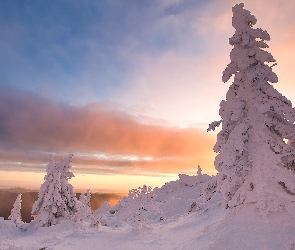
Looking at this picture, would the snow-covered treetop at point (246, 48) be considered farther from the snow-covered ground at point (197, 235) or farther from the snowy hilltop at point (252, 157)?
the snow-covered ground at point (197, 235)

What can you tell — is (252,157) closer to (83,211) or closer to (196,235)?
(196,235)

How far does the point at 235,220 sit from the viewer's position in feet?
48.5

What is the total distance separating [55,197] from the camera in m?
29.5

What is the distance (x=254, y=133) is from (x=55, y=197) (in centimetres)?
2333

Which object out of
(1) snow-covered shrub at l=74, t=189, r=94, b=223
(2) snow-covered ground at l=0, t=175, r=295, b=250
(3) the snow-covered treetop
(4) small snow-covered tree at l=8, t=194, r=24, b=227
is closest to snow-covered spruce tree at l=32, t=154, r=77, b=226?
(1) snow-covered shrub at l=74, t=189, r=94, b=223

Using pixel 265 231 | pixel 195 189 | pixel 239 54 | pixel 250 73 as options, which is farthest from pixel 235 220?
pixel 195 189

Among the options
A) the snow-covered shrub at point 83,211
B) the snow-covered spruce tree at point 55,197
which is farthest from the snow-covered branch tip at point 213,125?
the snow-covered spruce tree at point 55,197

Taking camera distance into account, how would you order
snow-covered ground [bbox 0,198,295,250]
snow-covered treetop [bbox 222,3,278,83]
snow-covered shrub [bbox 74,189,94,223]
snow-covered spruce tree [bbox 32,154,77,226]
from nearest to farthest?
snow-covered ground [bbox 0,198,295,250] < snow-covered treetop [bbox 222,3,278,83] < snow-covered shrub [bbox 74,189,94,223] < snow-covered spruce tree [bbox 32,154,77,226]

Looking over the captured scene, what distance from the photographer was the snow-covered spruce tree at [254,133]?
1366 centimetres

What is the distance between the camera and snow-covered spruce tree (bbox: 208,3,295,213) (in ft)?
44.8

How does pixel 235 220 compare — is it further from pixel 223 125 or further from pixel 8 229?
pixel 8 229

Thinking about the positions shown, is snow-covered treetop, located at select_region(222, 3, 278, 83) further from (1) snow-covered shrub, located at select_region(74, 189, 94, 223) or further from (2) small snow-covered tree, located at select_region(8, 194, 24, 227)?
(2) small snow-covered tree, located at select_region(8, 194, 24, 227)

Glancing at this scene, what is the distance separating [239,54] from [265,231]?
32.2 ft

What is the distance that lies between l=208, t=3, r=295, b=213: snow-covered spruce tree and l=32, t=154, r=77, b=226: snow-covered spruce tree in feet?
68.2
